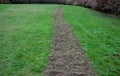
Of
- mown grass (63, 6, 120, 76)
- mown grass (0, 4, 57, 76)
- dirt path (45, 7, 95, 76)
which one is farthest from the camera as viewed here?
mown grass (63, 6, 120, 76)

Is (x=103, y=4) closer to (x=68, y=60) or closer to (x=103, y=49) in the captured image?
(x=103, y=49)

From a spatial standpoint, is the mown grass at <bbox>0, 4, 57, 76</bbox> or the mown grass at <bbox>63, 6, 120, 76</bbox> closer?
the mown grass at <bbox>0, 4, 57, 76</bbox>

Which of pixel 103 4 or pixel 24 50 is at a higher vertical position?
pixel 103 4

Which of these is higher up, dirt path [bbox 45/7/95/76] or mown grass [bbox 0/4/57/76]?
dirt path [bbox 45/7/95/76]

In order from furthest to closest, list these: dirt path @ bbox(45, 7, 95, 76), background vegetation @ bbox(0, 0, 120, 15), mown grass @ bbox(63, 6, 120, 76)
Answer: background vegetation @ bbox(0, 0, 120, 15) → mown grass @ bbox(63, 6, 120, 76) → dirt path @ bbox(45, 7, 95, 76)

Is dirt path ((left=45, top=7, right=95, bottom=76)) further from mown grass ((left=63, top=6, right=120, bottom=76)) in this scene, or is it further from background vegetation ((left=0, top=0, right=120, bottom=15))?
background vegetation ((left=0, top=0, right=120, bottom=15))

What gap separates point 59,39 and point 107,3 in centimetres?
1245

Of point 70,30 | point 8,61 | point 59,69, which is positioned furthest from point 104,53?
point 70,30

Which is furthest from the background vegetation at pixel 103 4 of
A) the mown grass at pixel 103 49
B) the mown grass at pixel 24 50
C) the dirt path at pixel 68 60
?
the dirt path at pixel 68 60

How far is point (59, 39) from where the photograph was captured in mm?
8656

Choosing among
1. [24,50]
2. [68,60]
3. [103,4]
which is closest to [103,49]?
[68,60]

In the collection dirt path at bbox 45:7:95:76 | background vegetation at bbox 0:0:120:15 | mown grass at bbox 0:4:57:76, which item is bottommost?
mown grass at bbox 0:4:57:76

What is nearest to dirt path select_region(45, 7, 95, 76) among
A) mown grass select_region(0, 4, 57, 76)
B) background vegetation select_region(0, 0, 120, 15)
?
mown grass select_region(0, 4, 57, 76)

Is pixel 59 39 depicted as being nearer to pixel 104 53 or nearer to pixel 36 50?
pixel 36 50
